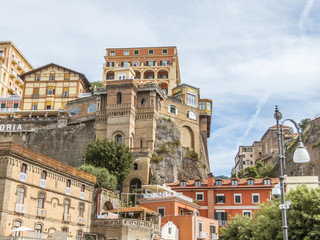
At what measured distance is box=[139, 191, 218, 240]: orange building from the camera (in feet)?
149

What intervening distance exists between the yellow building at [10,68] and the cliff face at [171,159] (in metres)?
44.1

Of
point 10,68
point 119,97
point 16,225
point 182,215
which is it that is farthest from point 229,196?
point 10,68

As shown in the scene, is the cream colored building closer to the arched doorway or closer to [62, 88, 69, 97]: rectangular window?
the arched doorway

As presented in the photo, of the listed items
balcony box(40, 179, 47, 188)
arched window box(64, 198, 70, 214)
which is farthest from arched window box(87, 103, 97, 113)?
balcony box(40, 179, 47, 188)

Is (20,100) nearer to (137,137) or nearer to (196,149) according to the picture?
(137,137)

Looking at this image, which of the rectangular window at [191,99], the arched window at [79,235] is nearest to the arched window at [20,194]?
the arched window at [79,235]

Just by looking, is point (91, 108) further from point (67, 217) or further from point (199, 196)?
point (67, 217)

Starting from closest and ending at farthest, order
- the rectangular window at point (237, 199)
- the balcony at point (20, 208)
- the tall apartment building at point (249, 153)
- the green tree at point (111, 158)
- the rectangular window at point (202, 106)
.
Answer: the balcony at point (20, 208), the rectangular window at point (237, 199), the green tree at point (111, 158), the rectangular window at point (202, 106), the tall apartment building at point (249, 153)

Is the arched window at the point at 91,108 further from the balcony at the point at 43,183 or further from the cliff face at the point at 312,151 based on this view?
the balcony at the point at 43,183

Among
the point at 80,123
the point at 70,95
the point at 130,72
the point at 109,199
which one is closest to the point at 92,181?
the point at 109,199

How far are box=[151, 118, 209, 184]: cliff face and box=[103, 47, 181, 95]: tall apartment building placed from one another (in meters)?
19.9

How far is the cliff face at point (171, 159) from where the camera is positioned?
62188mm

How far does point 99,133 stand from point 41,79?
95.1ft

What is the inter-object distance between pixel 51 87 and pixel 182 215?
50334mm
